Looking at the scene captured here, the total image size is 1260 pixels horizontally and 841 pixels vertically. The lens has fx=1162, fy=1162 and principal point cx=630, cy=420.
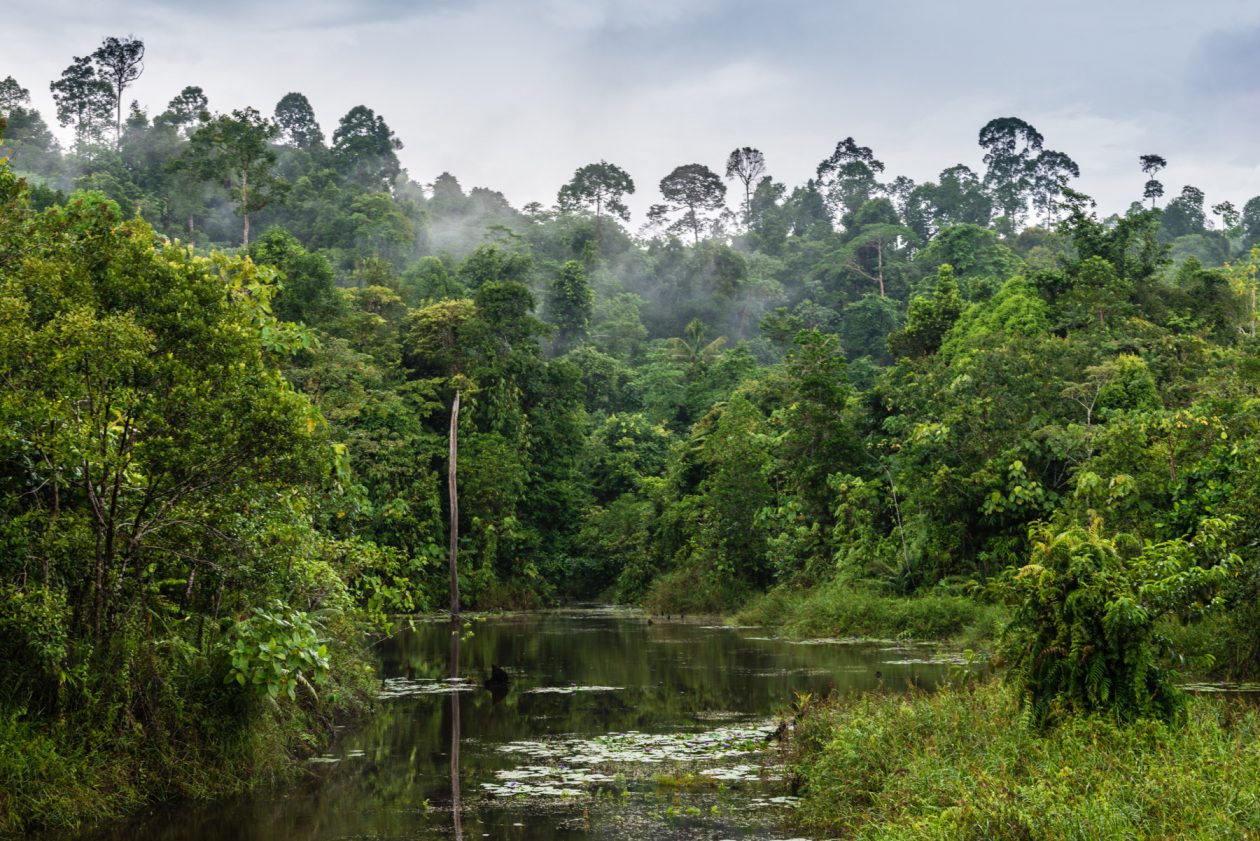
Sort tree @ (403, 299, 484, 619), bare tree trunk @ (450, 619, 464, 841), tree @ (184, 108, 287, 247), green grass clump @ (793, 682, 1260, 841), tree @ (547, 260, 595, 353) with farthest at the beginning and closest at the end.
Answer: tree @ (547, 260, 595, 353), tree @ (184, 108, 287, 247), tree @ (403, 299, 484, 619), bare tree trunk @ (450, 619, 464, 841), green grass clump @ (793, 682, 1260, 841)

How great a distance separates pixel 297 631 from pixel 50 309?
3.53 m

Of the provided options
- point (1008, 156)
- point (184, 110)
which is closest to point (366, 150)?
point (184, 110)

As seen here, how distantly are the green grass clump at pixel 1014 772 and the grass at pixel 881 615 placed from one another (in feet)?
37.7

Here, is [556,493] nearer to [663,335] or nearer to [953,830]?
[663,335]

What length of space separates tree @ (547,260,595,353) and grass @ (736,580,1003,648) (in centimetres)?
3127

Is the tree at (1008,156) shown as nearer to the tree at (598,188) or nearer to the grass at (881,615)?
the tree at (598,188)

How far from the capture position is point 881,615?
2650cm

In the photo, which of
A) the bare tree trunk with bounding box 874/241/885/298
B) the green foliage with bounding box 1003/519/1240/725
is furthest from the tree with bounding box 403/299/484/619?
Result: the green foliage with bounding box 1003/519/1240/725

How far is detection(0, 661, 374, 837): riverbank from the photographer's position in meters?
9.20

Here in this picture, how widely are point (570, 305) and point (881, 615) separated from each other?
36.8 m

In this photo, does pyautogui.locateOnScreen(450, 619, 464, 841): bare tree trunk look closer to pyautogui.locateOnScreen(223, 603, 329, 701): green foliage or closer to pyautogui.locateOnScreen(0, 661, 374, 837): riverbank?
pyautogui.locateOnScreen(0, 661, 374, 837): riverbank

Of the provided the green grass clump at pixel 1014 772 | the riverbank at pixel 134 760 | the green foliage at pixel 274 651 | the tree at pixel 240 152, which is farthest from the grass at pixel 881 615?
the tree at pixel 240 152

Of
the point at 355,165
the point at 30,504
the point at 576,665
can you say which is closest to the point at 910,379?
the point at 576,665

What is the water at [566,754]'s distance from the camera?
997 cm
